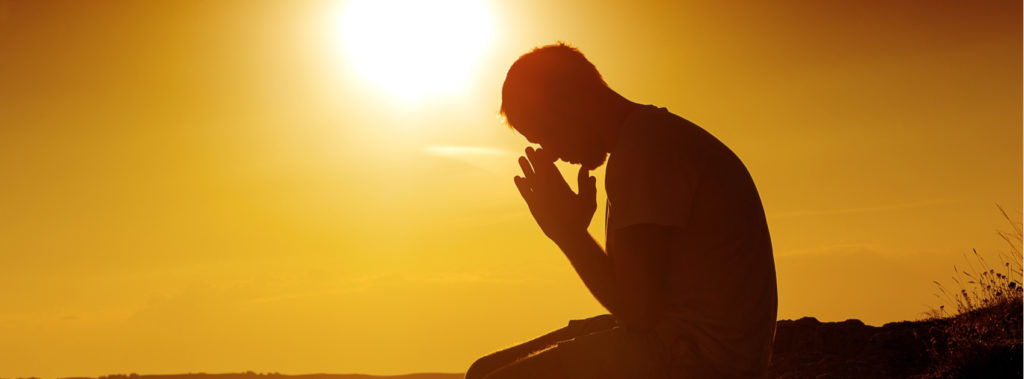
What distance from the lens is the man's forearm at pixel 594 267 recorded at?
11.3 feet

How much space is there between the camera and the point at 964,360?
878 centimetres

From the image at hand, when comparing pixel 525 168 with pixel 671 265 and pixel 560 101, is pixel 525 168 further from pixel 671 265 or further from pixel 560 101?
pixel 671 265

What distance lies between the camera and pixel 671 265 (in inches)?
133

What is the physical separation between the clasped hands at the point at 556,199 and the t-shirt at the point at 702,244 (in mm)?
330

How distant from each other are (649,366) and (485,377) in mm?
634

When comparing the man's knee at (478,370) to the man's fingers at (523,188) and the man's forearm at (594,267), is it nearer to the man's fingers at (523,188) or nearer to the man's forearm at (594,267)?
the man's forearm at (594,267)

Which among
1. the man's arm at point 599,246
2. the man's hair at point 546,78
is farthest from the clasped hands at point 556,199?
the man's hair at point 546,78

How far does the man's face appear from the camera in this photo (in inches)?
148

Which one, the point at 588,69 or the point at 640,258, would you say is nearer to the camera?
the point at 640,258

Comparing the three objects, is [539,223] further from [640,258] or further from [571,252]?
[640,258]

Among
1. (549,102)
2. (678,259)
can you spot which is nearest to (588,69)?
(549,102)

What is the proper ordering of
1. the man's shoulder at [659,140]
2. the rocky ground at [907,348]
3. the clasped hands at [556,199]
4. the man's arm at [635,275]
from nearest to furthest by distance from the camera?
the man's arm at [635,275] → the man's shoulder at [659,140] → the clasped hands at [556,199] → the rocky ground at [907,348]

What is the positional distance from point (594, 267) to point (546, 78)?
805 mm

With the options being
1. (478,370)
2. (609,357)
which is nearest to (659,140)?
(609,357)
